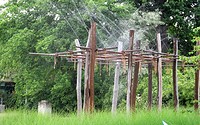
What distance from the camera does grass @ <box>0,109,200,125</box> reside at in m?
5.76

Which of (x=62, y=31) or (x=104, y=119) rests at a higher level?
(x=62, y=31)

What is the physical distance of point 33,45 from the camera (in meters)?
14.2

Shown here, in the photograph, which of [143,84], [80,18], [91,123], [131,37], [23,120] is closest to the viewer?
[91,123]

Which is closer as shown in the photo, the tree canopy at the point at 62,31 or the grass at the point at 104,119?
the grass at the point at 104,119

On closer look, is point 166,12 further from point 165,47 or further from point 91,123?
point 91,123

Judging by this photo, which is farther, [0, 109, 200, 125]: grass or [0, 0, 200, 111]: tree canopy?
[0, 0, 200, 111]: tree canopy

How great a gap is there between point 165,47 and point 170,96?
352 centimetres

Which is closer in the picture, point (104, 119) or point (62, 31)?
point (104, 119)

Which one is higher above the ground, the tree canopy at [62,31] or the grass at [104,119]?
the tree canopy at [62,31]

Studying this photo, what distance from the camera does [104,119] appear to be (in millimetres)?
5898

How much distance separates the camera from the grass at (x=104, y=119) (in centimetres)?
576

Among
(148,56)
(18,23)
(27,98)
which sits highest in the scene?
(18,23)

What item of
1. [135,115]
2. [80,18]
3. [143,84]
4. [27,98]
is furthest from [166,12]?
[135,115]

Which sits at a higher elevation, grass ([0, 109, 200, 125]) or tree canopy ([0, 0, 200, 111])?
tree canopy ([0, 0, 200, 111])
